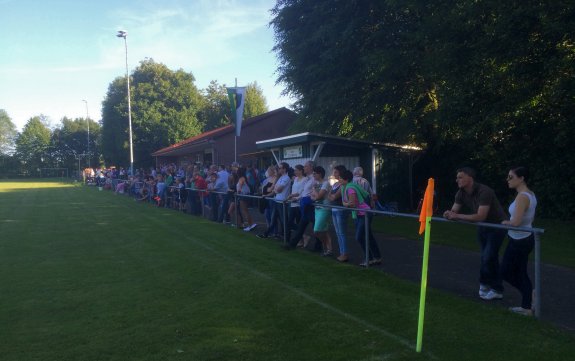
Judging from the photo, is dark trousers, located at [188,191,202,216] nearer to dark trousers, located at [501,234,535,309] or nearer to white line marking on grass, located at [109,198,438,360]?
white line marking on grass, located at [109,198,438,360]

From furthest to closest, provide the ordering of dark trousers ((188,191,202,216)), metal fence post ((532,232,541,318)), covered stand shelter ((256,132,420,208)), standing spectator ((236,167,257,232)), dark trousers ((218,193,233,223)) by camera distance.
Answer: dark trousers ((188,191,202,216)) → covered stand shelter ((256,132,420,208)) → dark trousers ((218,193,233,223)) → standing spectator ((236,167,257,232)) → metal fence post ((532,232,541,318))

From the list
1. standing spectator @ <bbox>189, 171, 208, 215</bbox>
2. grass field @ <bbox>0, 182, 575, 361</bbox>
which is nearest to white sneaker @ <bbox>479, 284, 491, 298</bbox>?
grass field @ <bbox>0, 182, 575, 361</bbox>

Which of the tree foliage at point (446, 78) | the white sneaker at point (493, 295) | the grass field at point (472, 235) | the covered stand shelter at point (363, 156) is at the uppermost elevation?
the tree foliage at point (446, 78)

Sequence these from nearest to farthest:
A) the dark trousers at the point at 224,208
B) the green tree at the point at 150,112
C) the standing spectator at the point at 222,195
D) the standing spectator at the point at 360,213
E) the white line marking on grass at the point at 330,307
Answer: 1. the white line marking on grass at the point at 330,307
2. the standing spectator at the point at 360,213
3. the dark trousers at the point at 224,208
4. the standing spectator at the point at 222,195
5. the green tree at the point at 150,112

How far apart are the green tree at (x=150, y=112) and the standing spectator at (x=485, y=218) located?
4601 cm

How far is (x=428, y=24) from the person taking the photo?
1426 centimetres

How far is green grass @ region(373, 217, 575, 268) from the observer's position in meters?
9.88

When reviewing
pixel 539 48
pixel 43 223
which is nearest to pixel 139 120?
pixel 43 223

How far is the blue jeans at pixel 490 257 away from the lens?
20.6 feet

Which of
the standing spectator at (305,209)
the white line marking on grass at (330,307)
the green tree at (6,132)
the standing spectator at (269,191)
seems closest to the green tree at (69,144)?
the green tree at (6,132)

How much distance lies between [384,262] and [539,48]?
6596 millimetres

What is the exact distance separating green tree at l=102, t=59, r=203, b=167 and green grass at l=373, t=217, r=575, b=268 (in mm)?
37957

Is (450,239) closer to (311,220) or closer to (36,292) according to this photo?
(311,220)

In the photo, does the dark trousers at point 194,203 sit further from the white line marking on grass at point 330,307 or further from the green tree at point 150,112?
the green tree at point 150,112
